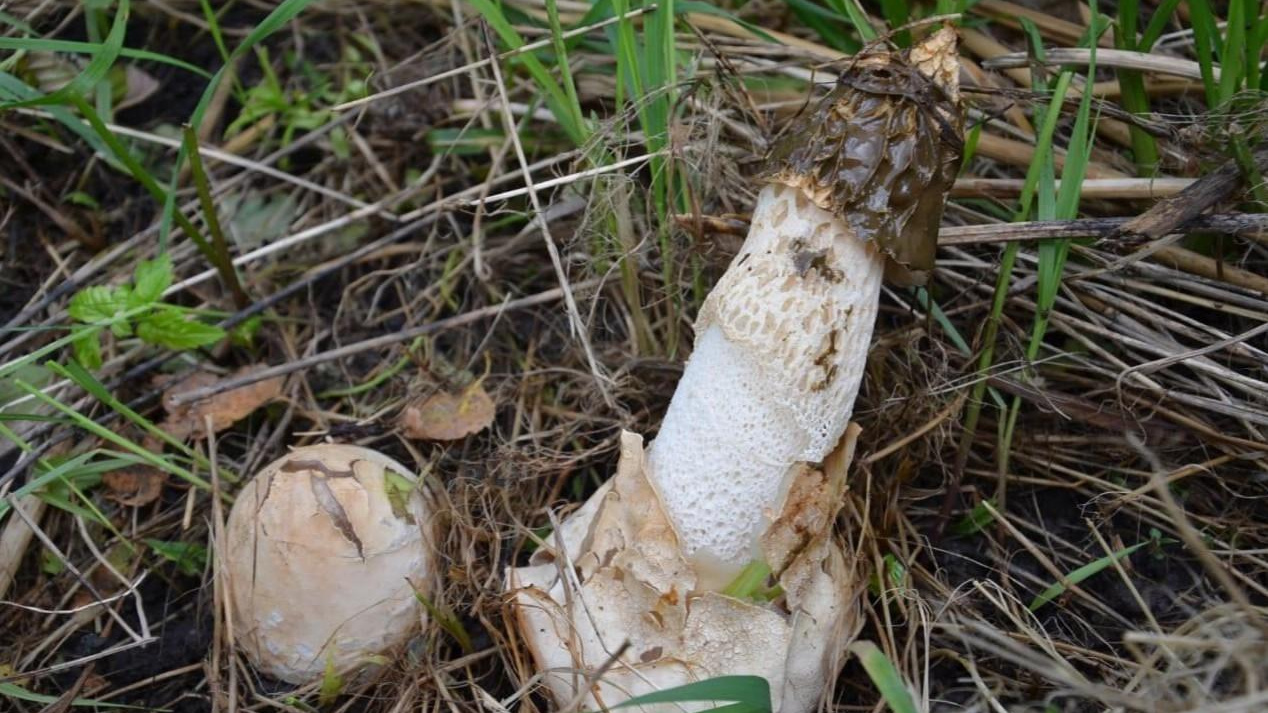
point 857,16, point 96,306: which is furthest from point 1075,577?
point 96,306

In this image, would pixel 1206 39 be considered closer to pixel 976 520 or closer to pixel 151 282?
pixel 976 520

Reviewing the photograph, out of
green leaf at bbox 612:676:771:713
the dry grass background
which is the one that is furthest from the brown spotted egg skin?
green leaf at bbox 612:676:771:713

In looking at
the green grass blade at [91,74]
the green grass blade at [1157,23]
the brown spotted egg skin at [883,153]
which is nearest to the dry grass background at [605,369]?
the green grass blade at [1157,23]

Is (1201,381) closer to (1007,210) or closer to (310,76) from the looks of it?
(1007,210)

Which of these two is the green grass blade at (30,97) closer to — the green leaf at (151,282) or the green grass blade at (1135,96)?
the green leaf at (151,282)

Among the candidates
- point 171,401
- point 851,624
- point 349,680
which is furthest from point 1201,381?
point 171,401

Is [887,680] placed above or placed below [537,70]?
below
